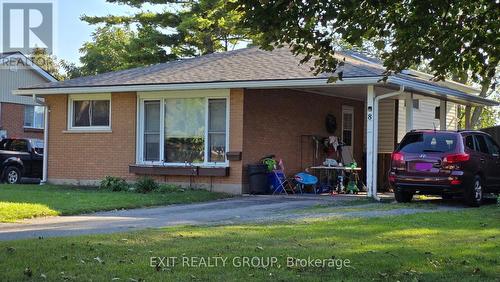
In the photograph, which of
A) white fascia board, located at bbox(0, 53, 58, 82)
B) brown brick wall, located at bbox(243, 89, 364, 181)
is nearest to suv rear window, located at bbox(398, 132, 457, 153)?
brown brick wall, located at bbox(243, 89, 364, 181)

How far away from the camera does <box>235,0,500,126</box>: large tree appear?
7.02m

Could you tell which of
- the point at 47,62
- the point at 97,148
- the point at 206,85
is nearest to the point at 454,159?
the point at 206,85

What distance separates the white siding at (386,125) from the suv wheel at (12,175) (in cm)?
1263

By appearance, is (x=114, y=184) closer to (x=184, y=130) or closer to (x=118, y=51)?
(x=184, y=130)

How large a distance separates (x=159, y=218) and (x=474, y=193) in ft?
22.4

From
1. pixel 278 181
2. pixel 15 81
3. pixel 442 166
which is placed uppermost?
pixel 15 81

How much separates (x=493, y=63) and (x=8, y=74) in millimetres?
32207

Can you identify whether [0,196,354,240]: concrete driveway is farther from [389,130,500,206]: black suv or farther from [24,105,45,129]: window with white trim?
[24,105,45,129]: window with white trim

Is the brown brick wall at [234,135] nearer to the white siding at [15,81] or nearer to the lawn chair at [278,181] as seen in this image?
the lawn chair at [278,181]

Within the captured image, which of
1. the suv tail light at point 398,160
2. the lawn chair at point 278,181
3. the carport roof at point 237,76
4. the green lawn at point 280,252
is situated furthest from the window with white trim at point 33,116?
the green lawn at point 280,252

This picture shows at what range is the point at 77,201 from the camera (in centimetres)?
1445

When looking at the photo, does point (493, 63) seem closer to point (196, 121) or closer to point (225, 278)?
point (225, 278)

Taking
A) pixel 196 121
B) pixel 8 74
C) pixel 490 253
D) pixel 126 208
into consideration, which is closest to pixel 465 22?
pixel 490 253

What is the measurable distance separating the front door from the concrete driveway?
20.4 ft
